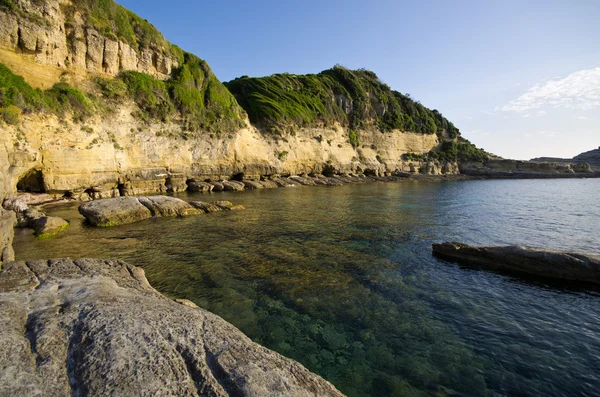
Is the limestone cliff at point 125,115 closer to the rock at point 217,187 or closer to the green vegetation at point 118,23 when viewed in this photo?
the green vegetation at point 118,23

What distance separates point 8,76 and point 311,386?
107ft

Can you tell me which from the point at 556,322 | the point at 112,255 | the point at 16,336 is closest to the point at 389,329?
the point at 556,322

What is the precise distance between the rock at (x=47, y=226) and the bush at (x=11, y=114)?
1217 centimetres

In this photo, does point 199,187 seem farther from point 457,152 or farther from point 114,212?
point 457,152

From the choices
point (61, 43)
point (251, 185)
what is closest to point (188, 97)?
point (61, 43)

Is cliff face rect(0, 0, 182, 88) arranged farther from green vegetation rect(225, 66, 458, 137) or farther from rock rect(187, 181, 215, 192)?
green vegetation rect(225, 66, 458, 137)

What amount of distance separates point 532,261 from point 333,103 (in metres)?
61.3

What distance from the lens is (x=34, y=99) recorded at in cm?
2350

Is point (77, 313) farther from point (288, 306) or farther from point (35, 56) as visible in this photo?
point (35, 56)

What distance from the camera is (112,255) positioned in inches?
442

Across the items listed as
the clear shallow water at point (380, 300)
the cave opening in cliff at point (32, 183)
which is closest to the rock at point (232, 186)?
the cave opening in cliff at point (32, 183)

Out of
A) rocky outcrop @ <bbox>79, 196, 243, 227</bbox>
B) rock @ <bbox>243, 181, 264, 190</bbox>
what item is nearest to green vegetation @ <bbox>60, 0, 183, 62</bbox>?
rock @ <bbox>243, 181, 264, 190</bbox>

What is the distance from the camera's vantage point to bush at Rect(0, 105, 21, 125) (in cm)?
2105

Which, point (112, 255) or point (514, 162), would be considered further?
point (514, 162)
